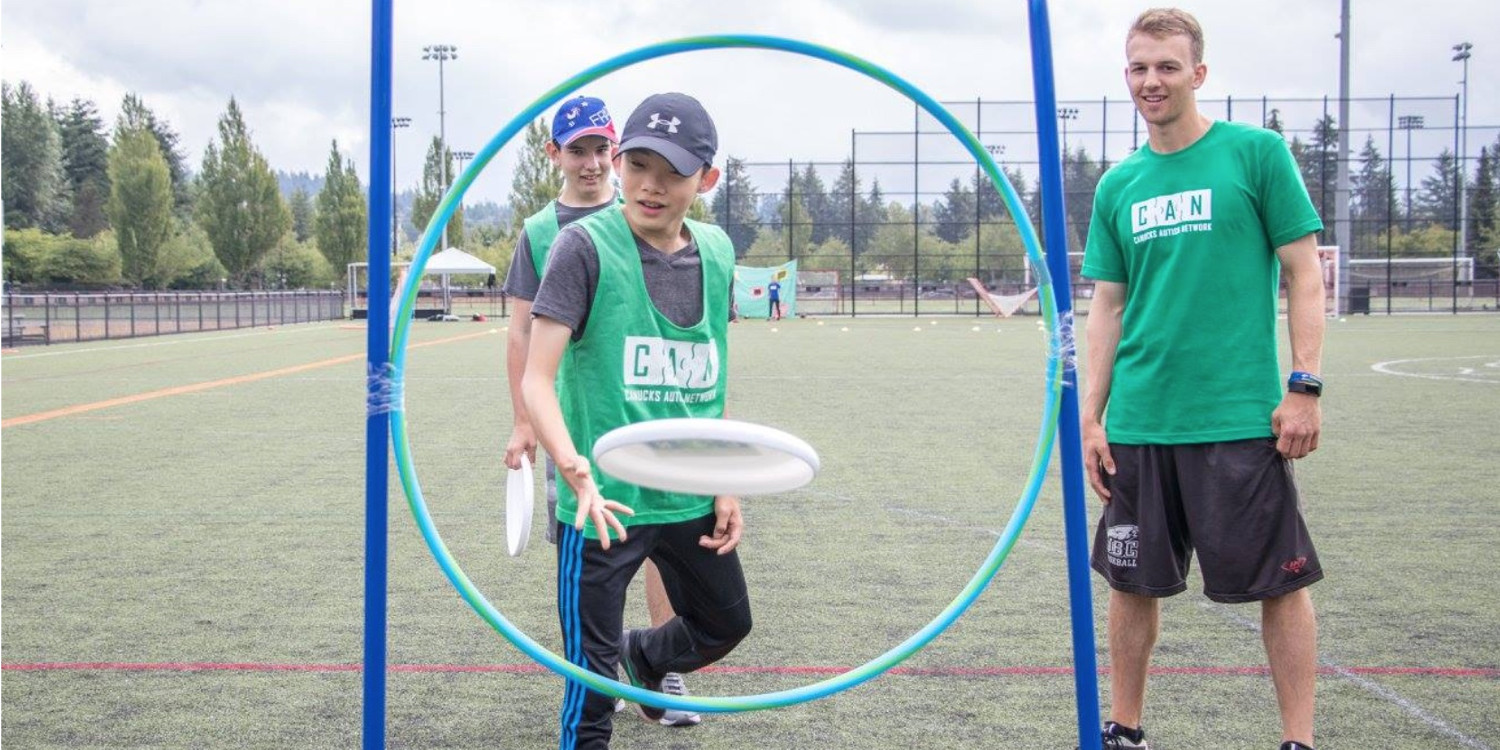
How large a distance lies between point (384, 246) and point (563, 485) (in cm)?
87

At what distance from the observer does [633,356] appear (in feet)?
11.2

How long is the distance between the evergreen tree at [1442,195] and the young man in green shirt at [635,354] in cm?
5349

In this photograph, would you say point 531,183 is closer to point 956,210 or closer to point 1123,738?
point 956,210

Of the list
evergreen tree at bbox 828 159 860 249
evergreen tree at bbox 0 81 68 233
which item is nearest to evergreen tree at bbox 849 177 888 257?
evergreen tree at bbox 828 159 860 249

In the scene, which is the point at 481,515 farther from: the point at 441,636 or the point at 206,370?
the point at 206,370

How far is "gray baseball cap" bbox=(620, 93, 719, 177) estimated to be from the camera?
3268mm

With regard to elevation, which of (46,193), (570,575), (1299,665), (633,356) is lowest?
(1299,665)

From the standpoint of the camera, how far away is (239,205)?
229ft

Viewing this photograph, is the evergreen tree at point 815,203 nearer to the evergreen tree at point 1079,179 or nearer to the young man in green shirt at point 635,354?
the evergreen tree at point 1079,179

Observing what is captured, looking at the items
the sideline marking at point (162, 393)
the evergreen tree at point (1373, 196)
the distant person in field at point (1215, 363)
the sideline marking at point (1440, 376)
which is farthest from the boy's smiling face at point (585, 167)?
the evergreen tree at point (1373, 196)

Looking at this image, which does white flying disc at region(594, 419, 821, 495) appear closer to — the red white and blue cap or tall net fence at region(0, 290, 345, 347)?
the red white and blue cap

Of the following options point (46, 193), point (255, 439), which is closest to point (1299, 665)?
point (255, 439)

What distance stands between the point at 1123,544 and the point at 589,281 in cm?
174

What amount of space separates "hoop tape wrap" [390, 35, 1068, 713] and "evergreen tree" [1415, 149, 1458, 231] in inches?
2103
